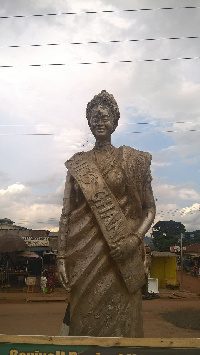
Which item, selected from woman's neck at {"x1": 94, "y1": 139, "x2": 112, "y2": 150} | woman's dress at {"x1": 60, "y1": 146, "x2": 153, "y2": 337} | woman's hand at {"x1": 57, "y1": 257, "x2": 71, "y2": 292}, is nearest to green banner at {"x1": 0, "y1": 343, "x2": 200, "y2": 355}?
woman's dress at {"x1": 60, "y1": 146, "x2": 153, "y2": 337}

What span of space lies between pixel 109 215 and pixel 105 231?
0.53 feet

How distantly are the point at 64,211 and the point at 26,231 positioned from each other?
105ft

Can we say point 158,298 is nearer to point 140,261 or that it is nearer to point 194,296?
point 194,296

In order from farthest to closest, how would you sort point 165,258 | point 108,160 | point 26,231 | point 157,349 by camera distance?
point 26,231, point 165,258, point 108,160, point 157,349

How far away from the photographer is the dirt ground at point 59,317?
897cm

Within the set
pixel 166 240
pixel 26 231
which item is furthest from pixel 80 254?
pixel 166 240

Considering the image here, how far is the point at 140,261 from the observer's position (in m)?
3.04

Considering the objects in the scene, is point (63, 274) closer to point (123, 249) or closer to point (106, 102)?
point (123, 249)

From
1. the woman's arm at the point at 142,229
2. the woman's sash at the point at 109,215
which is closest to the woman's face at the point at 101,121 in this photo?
the woman's sash at the point at 109,215

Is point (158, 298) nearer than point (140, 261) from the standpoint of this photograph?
No

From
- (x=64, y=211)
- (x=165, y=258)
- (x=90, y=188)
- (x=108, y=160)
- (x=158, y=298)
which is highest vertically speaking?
(x=108, y=160)

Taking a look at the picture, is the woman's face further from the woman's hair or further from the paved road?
the paved road

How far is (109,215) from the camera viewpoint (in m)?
3.08

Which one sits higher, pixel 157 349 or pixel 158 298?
pixel 157 349
